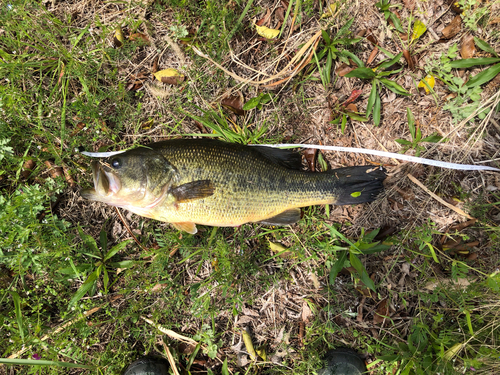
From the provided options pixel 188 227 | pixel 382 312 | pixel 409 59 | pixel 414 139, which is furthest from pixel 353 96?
pixel 382 312

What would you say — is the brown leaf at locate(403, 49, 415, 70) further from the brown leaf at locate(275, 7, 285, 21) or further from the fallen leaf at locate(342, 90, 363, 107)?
the brown leaf at locate(275, 7, 285, 21)

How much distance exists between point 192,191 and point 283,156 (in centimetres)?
117

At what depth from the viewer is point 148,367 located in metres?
3.33

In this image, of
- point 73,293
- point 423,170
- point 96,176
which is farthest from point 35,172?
point 423,170

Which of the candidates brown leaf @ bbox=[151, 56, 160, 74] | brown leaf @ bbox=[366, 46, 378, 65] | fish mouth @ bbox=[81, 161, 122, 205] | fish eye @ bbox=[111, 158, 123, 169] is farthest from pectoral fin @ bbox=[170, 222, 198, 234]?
brown leaf @ bbox=[366, 46, 378, 65]

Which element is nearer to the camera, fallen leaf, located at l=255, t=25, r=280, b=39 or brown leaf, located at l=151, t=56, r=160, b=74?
fallen leaf, located at l=255, t=25, r=280, b=39

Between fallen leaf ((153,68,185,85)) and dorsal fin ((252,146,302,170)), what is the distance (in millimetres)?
1377

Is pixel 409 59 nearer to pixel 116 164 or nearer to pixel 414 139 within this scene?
pixel 414 139

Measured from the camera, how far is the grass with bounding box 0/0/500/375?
319 cm

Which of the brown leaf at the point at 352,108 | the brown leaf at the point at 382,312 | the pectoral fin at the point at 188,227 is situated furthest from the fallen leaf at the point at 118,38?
the brown leaf at the point at 382,312

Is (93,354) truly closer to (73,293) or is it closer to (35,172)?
(73,293)

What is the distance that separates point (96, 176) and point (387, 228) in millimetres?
3349

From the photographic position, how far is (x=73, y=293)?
342 centimetres

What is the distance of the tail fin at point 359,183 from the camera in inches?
123
